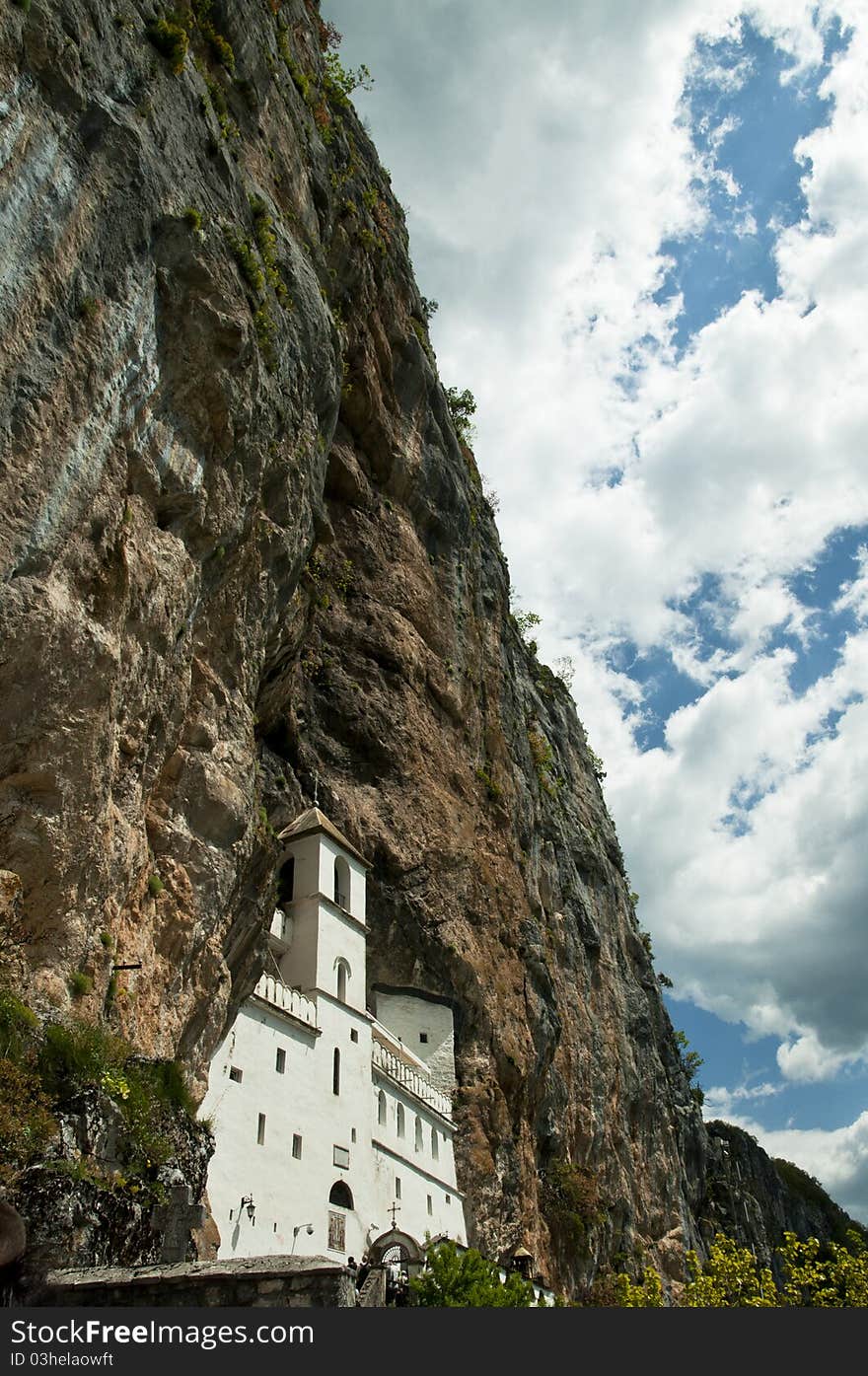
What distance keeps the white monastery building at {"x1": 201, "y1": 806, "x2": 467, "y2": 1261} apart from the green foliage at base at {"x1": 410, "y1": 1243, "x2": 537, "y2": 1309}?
7308 mm

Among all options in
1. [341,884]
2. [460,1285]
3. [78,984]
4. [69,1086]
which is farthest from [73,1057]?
[341,884]

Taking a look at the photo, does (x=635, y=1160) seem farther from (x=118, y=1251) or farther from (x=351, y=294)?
(x=118, y=1251)

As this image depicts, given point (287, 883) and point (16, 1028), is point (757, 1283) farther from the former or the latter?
point (16, 1028)

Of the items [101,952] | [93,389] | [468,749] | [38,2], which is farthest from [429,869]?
[38,2]

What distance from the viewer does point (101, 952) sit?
1636cm

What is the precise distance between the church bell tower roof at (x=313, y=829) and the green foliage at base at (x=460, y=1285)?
17.2 m

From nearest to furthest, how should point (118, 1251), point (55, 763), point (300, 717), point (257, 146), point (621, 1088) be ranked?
point (118, 1251)
point (55, 763)
point (257, 146)
point (300, 717)
point (621, 1088)

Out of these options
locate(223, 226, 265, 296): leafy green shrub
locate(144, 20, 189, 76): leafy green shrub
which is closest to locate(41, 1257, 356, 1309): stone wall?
locate(223, 226, 265, 296): leafy green shrub

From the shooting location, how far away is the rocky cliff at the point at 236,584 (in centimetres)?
1499

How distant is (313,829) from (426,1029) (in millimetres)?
8891

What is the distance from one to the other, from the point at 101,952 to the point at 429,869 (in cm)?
2248

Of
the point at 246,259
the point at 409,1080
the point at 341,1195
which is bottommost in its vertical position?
the point at 341,1195

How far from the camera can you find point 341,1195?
2852cm

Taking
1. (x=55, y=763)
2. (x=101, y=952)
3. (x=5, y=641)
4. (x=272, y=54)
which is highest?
(x=272, y=54)
